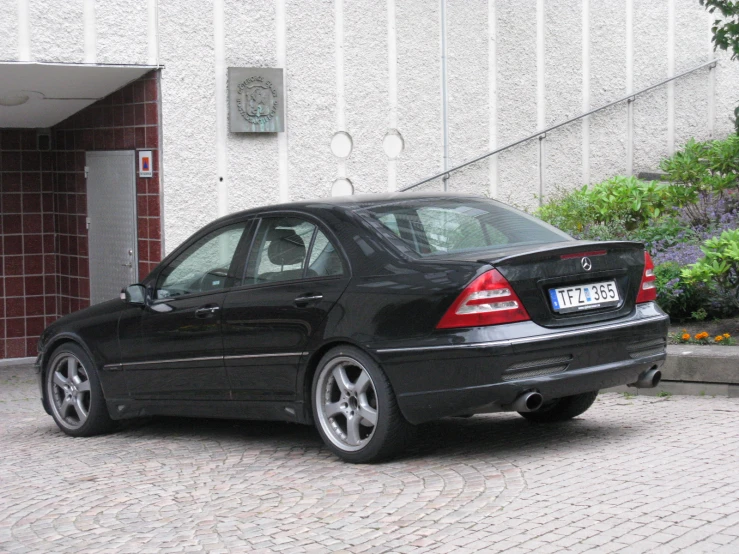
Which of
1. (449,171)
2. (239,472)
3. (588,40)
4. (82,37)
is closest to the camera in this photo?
(239,472)

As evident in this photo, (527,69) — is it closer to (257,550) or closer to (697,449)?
(697,449)

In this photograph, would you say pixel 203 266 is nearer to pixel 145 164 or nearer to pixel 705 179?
pixel 145 164

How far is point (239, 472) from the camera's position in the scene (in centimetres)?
668

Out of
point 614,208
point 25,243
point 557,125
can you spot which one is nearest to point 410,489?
point 614,208

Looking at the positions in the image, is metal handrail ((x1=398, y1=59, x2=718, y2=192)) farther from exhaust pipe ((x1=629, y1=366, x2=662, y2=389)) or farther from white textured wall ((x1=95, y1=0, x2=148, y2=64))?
exhaust pipe ((x1=629, y1=366, x2=662, y2=389))

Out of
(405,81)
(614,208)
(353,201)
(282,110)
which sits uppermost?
(405,81)

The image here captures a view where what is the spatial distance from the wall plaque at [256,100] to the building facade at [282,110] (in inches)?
2.1

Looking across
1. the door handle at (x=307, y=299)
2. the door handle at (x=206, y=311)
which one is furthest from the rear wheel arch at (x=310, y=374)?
the door handle at (x=206, y=311)

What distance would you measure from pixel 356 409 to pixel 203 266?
64.6 inches

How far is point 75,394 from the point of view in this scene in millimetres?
8430

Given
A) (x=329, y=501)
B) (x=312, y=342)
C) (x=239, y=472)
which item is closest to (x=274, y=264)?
(x=312, y=342)

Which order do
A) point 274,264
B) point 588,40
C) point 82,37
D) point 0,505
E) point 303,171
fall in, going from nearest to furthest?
point 0,505, point 274,264, point 82,37, point 303,171, point 588,40

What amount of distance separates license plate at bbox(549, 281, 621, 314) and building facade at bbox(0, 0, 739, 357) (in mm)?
5884

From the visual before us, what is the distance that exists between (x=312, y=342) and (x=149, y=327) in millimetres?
1522
